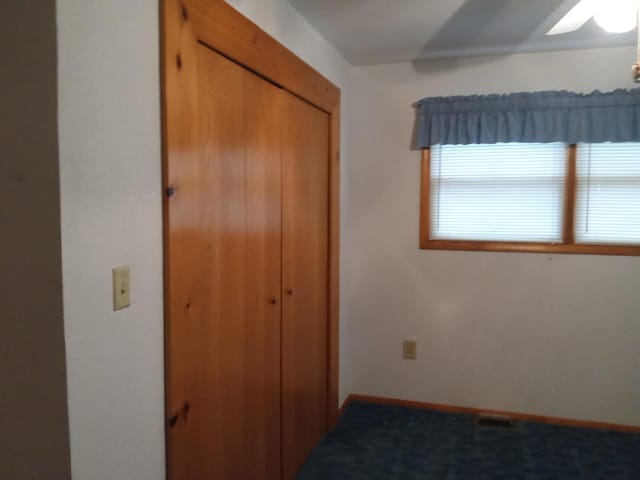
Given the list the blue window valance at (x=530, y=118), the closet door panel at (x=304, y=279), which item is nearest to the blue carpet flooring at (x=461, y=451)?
the closet door panel at (x=304, y=279)

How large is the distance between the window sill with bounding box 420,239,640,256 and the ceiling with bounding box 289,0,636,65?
3.80ft

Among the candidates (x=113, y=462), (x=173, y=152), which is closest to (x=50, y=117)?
(x=173, y=152)

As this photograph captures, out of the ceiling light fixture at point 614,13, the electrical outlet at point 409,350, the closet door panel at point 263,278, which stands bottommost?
the electrical outlet at point 409,350

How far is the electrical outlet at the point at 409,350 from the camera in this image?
3.19 meters

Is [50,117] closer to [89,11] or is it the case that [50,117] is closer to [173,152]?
[89,11]

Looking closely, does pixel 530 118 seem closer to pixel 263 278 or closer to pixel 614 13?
pixel 614 13

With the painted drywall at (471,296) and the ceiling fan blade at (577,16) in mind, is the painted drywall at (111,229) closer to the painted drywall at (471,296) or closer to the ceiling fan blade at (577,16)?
the ceiling fan blade at (577,16)

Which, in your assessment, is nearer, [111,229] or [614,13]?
[111,229]

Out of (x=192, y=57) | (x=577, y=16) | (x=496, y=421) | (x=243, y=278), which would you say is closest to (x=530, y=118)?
(x=577, y=16)

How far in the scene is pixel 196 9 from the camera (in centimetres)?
143

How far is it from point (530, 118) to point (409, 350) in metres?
1.64

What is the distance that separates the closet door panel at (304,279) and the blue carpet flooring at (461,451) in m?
0.19

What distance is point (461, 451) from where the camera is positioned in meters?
2.64

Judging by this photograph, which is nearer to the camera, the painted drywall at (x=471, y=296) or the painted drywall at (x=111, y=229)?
the painted drywall at (x=111, y=229)
